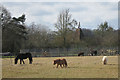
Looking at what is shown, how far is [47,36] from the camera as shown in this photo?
69.7m

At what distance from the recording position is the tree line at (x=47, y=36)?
58.5 m

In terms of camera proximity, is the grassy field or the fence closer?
the grassy field

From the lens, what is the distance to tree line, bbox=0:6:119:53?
192 feet

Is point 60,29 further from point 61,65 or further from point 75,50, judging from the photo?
point 61,65

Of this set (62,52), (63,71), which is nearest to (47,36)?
(62,52)

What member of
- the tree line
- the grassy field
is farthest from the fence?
the grassy field

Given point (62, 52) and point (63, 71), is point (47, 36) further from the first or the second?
point (63, 71)

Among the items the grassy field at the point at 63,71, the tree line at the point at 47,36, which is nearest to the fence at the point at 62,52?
the tree line at the point at 47,36

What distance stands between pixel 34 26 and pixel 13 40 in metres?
17.9

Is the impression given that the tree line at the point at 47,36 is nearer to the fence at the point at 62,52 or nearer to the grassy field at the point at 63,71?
the fence at the point at 62,52

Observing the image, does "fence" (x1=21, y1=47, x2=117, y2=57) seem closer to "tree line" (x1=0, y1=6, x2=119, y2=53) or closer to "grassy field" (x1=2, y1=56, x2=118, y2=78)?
"tree line" (x1=0, y1=6, x2=119, y2=53)

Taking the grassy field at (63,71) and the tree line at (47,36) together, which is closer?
the grassy field at (63,71)

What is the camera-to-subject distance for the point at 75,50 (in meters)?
61.1

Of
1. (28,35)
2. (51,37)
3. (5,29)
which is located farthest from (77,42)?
(5,29)
